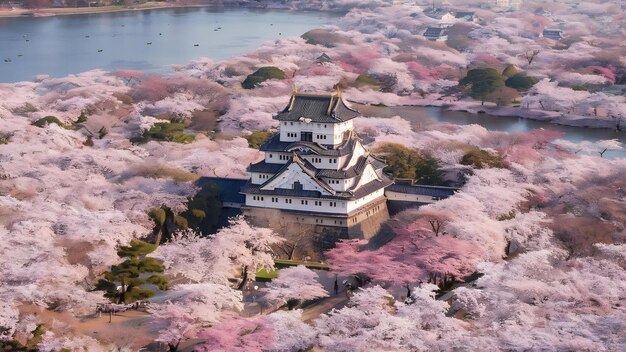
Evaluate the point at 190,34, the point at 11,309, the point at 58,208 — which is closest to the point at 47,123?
the point at 58,208

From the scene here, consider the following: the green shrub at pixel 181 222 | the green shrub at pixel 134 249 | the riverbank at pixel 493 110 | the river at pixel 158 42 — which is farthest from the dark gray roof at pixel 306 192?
the riverbank at pixel 493 110

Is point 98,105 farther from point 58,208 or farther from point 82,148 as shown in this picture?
point 58,208

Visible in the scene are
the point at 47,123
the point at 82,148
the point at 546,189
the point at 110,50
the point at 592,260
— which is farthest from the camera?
the point at 110,50

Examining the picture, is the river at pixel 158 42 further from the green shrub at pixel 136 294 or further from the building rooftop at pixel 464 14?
the green shrub at pixel 136 294

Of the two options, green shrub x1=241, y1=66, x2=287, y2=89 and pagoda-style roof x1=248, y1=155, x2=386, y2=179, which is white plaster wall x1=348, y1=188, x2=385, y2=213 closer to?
pagoda-style roof x1=248, y1=155, x2=386, y2=179

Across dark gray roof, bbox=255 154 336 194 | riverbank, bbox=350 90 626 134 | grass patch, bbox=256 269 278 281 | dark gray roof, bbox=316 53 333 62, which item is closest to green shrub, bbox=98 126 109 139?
dark gray roof, bbox=255 154 336 194

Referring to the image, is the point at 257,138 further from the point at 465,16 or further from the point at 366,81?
the point at 465,16

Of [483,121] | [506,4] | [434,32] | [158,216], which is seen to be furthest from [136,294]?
[506,4]
